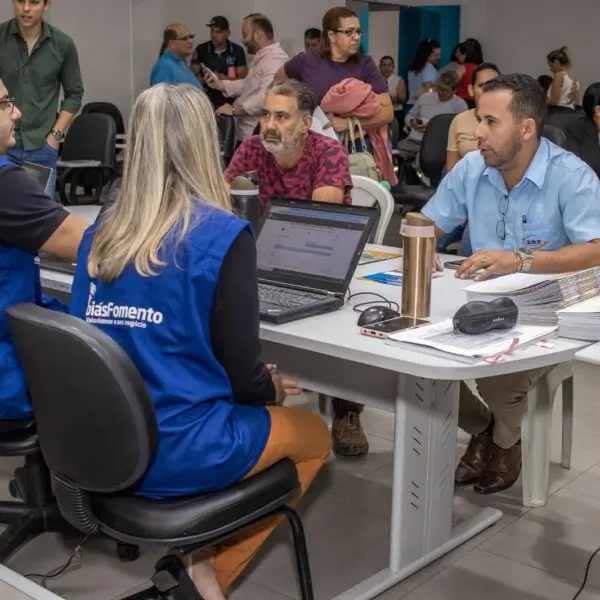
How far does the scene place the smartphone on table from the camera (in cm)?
184

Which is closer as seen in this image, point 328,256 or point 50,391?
point 50,391

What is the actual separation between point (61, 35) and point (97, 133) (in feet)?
4.83

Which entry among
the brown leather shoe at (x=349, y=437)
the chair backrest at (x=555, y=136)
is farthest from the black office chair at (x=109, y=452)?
the chair backrest at (x=555, y=136)

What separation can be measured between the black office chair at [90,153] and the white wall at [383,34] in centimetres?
616

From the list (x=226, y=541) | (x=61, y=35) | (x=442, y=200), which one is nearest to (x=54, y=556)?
(x=226, y=541)

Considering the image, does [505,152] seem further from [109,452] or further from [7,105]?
[109,452]

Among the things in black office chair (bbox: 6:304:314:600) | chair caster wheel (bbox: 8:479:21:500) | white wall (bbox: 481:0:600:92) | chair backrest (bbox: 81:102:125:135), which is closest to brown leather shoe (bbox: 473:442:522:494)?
black office chair (bbox: 6:304:314:600)

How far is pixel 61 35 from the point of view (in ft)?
15.3

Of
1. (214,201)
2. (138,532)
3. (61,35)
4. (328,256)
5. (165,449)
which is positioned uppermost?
(61,35)

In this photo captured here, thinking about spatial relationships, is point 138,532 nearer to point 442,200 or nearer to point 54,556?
point 54,556

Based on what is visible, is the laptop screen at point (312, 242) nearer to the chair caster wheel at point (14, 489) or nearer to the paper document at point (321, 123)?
the chair caster wheel at point (14, 489)

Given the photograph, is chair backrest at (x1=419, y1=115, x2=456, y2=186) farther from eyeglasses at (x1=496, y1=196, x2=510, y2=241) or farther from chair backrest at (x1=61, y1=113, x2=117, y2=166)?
eyeglasses at (x1=496, y1=196, x2=510, y2=241)

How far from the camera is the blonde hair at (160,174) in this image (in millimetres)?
1675

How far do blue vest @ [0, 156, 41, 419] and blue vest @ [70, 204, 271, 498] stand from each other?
42 centimetres
